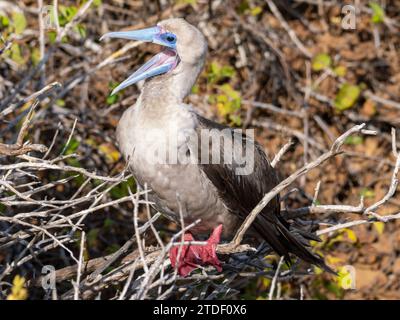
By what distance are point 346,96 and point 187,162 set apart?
9.36ft

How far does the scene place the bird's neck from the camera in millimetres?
4145

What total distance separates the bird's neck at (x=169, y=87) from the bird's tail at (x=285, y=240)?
30.2 inches

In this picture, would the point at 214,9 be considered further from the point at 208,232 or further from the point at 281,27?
the point at 208,232

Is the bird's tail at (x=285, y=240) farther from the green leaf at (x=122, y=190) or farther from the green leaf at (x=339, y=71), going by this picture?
the green leaf at (x=339, y=71)

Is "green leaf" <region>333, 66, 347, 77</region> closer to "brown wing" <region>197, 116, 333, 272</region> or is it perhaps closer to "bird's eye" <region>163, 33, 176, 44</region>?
"brown wing" <region>197, 116, 333, 272</region>

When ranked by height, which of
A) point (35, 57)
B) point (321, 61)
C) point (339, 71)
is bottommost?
point (339, 71)

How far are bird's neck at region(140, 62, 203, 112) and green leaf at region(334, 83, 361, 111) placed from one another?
8.13ft

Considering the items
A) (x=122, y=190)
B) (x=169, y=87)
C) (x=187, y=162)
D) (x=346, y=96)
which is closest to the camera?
(x=187, y=162)

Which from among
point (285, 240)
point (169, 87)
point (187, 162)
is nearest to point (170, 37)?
point (169, 87)

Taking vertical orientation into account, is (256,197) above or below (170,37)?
below

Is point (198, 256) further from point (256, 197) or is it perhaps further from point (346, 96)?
point (346, 96)

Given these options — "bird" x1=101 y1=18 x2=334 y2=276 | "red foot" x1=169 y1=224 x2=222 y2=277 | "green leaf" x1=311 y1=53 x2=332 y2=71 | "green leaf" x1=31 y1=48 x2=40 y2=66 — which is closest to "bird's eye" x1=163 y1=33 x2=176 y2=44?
"bird" x1=101 y1=18 x2=334 y2=276

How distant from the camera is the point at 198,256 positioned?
14.3 ft

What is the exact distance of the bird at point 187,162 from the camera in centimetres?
401
